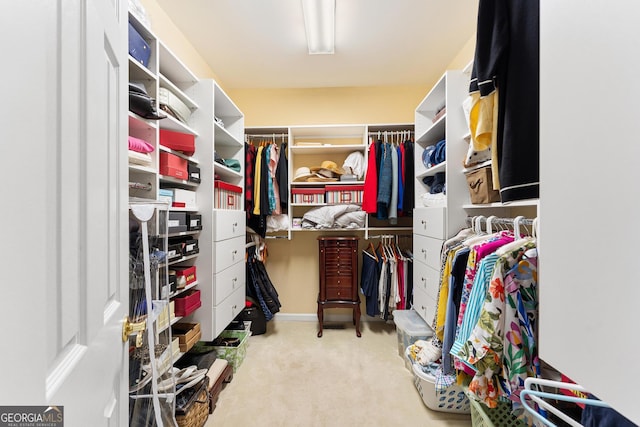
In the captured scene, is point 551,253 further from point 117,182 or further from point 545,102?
point 117,182

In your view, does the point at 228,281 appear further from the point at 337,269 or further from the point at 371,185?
the point at 371,185

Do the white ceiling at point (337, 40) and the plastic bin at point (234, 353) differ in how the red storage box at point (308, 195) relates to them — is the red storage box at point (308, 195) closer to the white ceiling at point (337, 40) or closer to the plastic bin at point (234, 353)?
the white ceiling at point (337, 40)

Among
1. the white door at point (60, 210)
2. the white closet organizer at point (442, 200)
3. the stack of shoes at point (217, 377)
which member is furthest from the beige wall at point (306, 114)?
the white door at point (60, 210)

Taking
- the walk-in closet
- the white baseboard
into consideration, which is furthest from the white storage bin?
the white baseboard

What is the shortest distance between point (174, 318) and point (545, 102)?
6.48ft

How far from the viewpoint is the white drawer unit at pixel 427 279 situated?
1.83m

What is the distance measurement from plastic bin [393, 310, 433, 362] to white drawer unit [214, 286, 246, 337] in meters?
1.45

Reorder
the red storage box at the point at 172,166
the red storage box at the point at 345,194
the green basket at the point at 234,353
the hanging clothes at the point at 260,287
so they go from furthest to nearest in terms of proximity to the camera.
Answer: the red storage box at the point at 345,194 < the hanging clothes at the point at 260,287 < the green basket at the point at 234,353 < the red storage box at the point at 172,166

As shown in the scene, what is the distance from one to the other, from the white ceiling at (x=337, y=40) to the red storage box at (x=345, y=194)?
1.21 metres

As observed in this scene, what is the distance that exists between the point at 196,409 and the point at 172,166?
56.5 inches

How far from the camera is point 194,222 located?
1721 millimetres

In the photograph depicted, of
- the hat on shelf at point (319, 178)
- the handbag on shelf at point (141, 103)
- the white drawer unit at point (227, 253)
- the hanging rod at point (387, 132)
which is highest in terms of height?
the hanging rod at point (387, 132)

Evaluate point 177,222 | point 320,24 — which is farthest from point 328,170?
point 177,222

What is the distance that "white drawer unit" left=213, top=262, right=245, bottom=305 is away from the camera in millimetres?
1859
